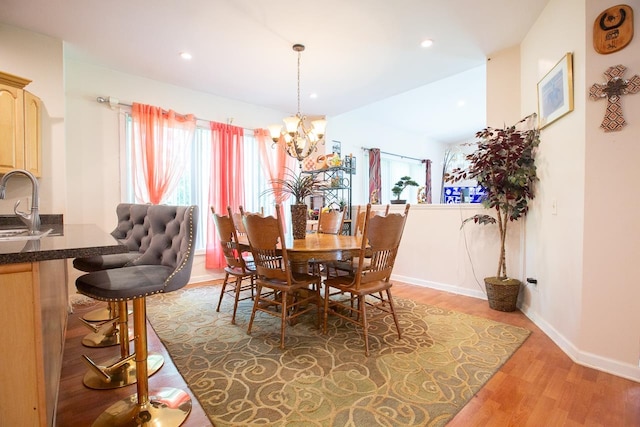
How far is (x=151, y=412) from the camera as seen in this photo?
1387mm

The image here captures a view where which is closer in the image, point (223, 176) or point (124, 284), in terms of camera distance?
point (124, 284)

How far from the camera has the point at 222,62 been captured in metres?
3.26

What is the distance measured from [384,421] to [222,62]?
361 cm

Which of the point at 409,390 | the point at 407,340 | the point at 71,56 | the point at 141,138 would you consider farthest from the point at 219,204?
the point at 409,390

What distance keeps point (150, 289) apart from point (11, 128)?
2.35 m

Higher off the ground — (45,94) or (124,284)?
(45,94)

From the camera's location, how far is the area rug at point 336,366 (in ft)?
4.72

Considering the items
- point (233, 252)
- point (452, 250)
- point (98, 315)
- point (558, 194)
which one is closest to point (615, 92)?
point (558, 194)

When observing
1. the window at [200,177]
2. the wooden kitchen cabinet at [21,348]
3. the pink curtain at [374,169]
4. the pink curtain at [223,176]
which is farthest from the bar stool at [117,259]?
the pink curtain at [374,169]

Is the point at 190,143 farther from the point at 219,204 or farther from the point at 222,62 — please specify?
the point at 222,62

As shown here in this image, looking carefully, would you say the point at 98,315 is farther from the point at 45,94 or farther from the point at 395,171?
the point at 395,171

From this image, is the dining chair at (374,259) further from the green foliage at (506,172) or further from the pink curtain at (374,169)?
the pink curtain at (374,169)

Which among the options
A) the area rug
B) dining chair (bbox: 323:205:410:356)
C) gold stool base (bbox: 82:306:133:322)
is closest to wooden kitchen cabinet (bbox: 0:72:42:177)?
gold stool base (bbox: 82:306:133:322)

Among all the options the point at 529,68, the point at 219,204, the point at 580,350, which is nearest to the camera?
the point at 580,350
